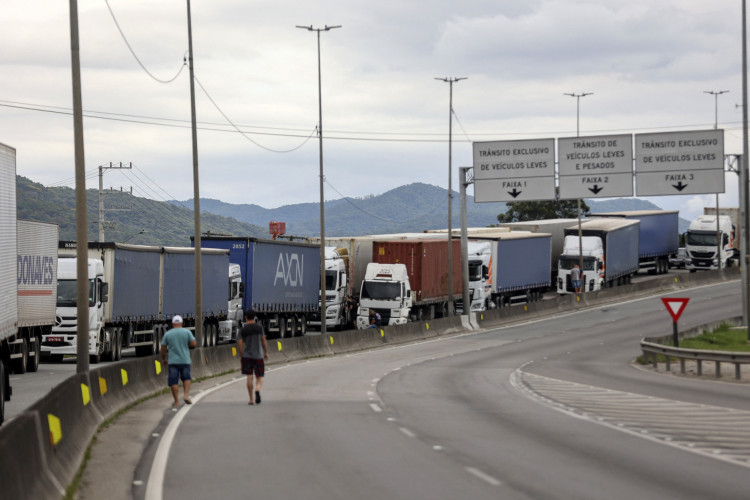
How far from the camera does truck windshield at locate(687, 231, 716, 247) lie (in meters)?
83.9

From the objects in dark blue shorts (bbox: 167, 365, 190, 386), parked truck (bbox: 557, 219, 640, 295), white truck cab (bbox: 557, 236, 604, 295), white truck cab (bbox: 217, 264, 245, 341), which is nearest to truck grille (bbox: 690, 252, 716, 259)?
parked truck (bbox: 557, 219, 640, 295)

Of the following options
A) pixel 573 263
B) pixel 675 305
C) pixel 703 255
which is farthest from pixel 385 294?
pixel 703 255

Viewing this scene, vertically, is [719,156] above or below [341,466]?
above

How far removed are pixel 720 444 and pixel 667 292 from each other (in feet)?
192

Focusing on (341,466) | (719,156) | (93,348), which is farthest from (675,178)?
(341,466)

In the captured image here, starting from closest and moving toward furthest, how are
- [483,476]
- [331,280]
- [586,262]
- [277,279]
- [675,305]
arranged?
1. [483,476]
2. [675,305]
3. [277,279]
4. [331,280]
5. [586,262]

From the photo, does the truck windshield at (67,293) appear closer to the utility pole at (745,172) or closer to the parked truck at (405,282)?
the parked truck at (405,282)

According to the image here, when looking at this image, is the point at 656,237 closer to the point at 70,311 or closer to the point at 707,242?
the point at 707,242

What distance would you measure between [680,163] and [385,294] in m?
14.6

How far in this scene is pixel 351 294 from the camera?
56469mm

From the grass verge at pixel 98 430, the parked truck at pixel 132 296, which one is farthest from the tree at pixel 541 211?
the grass verge at pixel 98 430

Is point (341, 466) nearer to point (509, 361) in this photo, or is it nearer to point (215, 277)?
point (509, 361)

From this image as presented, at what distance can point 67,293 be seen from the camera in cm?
3516

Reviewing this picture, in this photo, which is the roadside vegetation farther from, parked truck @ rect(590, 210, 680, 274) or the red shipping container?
parked truck @ rect(590, 210, 680, 274)
